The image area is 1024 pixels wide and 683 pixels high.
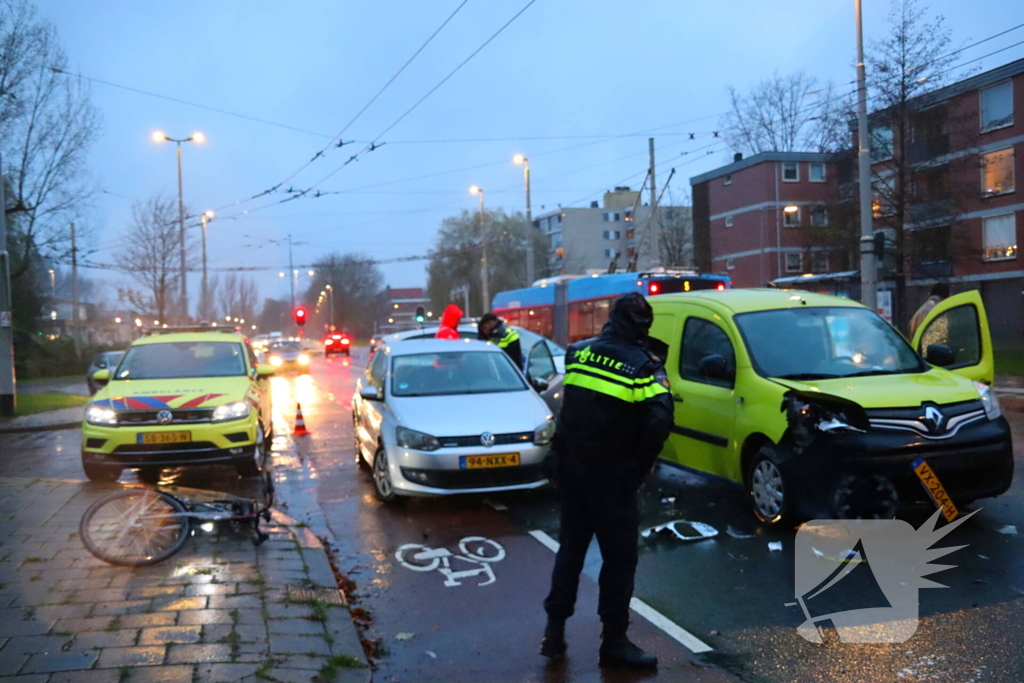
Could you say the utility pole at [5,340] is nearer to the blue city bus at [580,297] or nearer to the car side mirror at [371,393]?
the blue city bus at [580,297]

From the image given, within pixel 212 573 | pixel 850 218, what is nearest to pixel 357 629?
pixel 212 573

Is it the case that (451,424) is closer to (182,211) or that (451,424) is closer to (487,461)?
(487,461)

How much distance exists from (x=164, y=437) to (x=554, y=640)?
612 cm

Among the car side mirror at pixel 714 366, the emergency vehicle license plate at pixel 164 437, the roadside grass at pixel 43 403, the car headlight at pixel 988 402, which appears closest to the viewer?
the car headlight at pixel 988 402

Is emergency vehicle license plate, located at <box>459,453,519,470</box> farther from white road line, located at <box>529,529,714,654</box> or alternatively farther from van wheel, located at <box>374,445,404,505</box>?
white road line, located at <box>529,529,714,654</box>

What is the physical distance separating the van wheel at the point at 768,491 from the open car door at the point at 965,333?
234 centimetres

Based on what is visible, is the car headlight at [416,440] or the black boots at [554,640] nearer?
the black boots at [554,640]

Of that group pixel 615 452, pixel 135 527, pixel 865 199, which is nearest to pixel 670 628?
pixel 615 452

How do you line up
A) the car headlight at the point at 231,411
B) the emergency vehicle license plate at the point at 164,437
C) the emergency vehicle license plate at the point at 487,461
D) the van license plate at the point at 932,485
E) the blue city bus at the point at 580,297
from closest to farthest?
the van license plate at the point at 932,485 → the emergency vehicle license plate at the point at 487,461 → the emergency vehicle license plate at the point at 164,437 → the car headlight at the point at 231,411 → the blue city bus at the point at 580,297

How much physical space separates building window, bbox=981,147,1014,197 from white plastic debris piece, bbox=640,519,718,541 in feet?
113

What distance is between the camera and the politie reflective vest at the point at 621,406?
4258 millimetres

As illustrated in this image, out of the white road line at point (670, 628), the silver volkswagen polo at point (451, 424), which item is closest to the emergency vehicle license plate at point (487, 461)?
the silver volkswagen polo at point (451, 424)

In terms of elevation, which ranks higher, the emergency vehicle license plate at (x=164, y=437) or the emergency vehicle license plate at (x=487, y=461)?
the emergency vehicle license plate at (x=164, y=437)

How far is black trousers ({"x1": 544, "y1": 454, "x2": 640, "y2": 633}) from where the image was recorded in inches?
169
